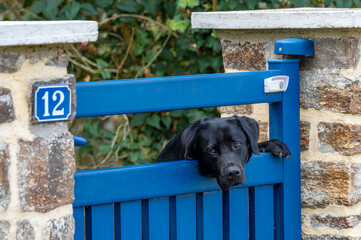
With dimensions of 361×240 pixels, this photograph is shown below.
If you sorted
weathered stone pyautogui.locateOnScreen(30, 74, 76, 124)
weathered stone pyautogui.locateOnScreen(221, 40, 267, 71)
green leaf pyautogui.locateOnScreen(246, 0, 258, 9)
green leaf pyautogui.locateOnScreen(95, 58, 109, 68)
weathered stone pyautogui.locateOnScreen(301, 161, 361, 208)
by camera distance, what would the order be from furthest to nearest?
green leaf pyautogui.locateOnScreen(95, 58, 109, 68) → green leaf pyautogui.locateOnScreen(246, 0, 258, 9) → weathered stone pyautogui.locateOnScreen(221, 40, 267, 71) → weathered stone pyautogui.locateOnScreen(301, 161, 361, 208) → weathered stone pyautogui.locateOnScreen(30, 74, 76, 124)

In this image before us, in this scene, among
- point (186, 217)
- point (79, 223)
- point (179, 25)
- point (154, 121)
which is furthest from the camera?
point (154, 121)

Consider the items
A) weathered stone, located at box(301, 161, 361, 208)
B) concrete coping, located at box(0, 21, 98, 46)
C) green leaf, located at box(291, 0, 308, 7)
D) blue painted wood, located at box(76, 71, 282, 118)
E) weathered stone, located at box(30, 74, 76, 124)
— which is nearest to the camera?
concrete coping, located at box(0, 21, 98, 46)

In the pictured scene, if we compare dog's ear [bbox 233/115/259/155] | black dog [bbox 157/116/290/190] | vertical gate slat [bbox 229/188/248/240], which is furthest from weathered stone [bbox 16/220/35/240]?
dog's ear [bbox 233/115/259/155]

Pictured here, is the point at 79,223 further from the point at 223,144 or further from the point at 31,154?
the point at 223,144

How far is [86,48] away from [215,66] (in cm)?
119

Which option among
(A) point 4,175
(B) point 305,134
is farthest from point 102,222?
(B) point 305,134

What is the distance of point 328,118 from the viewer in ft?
9.89

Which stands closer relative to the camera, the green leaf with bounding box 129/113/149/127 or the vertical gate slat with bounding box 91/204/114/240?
the vertical gate slat with bounding box 91/204/114/240

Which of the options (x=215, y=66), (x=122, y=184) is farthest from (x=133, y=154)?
(x=122, y=184)

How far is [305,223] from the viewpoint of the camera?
3139 millimetres

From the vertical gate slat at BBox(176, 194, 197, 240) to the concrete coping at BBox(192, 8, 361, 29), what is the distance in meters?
0.86

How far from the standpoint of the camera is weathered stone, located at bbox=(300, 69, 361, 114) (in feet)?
9.73

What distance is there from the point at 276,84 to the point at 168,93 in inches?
20.5

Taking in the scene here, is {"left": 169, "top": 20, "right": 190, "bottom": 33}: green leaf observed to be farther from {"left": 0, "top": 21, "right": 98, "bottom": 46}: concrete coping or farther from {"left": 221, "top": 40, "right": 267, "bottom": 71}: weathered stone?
{"left": 0, "top": 21, "right": 98, "bottom": 46}: concrete coping
